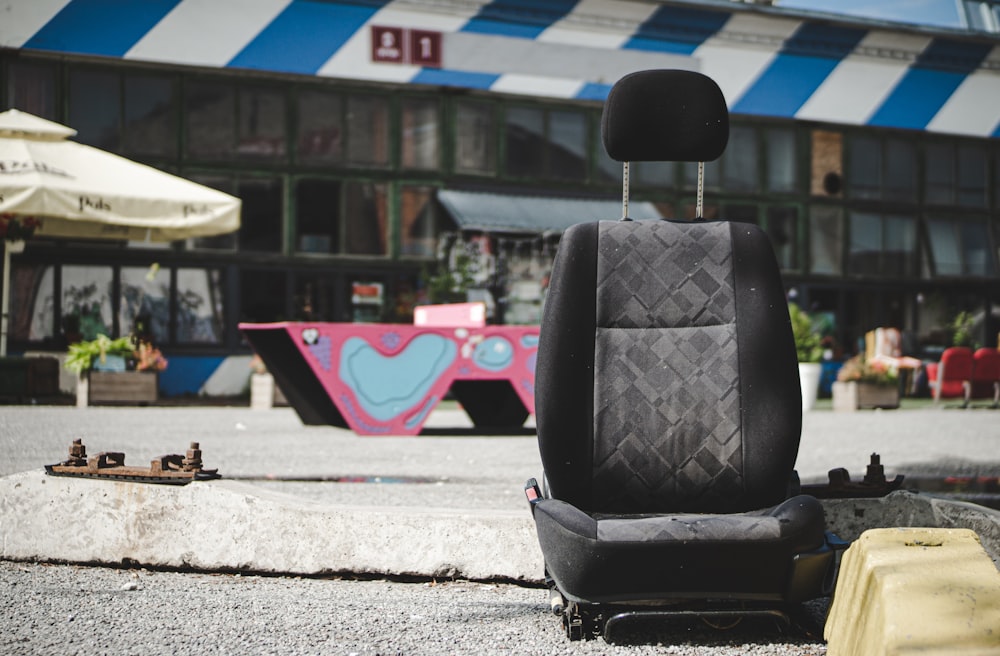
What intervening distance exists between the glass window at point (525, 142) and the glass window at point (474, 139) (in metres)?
0.35

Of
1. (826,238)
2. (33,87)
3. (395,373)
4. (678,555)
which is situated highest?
(33,87)

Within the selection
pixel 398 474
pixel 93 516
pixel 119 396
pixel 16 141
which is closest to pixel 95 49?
pixel 16 141

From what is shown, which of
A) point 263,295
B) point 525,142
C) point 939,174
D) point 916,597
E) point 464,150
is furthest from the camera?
point 939,174

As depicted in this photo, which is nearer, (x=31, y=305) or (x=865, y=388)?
(x=865, y=388)

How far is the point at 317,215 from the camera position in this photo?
61.1 feet

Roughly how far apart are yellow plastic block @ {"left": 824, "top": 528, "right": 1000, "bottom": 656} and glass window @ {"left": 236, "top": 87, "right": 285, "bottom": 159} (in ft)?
53.9

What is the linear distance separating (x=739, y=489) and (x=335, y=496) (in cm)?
299

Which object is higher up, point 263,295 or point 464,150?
point 464,150

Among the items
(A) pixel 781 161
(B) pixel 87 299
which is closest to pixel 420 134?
(B) pixel 87 299

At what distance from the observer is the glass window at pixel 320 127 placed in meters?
18.6

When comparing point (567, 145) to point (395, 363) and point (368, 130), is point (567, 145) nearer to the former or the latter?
point (368, 130)

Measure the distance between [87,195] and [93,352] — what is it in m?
2.76

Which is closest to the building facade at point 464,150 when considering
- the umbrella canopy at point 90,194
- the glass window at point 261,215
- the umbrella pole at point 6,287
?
the glass window at point 261,215

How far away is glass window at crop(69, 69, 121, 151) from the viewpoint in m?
17.3
